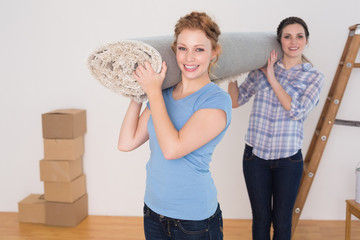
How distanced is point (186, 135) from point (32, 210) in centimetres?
239

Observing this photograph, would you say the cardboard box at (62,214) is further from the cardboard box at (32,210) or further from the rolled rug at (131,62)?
the rolled rug at (131,62)

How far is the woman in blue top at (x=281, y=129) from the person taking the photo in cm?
196

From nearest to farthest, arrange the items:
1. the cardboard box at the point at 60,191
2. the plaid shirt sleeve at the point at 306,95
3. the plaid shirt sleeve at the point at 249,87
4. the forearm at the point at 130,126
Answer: the forearm at the point at 130,126
the plaid shirt sleeve at the point at 306,95
the plaid shirt sleeve at the point at 249,87
the cardboard box at the point at 60,191

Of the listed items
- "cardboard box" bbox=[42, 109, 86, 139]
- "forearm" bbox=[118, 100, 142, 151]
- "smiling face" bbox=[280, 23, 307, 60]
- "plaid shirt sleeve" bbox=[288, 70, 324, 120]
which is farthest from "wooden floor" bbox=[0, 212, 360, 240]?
"forearm" bbox=[118, 100, 142, 151]

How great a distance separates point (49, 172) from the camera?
9.78 feet

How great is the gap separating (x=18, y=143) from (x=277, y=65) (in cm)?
235

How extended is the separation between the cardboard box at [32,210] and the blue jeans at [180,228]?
6.68 feet

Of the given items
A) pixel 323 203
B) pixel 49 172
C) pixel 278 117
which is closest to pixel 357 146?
pixel 323 203

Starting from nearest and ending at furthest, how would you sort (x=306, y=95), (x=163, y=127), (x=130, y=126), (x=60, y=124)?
(x=163, y=127)
(x=130, y=126)
(x=306, y=95)
(x=60, y=124)

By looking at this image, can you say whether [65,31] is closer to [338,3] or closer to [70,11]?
[70,11]

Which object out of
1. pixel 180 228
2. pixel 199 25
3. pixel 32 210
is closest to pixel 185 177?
pixel 180 228

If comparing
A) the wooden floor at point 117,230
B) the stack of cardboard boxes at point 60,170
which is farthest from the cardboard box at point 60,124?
the wooden floor at point 117,230

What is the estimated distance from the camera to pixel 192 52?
120 centimetres

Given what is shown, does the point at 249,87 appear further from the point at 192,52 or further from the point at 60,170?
the point at 60,170
